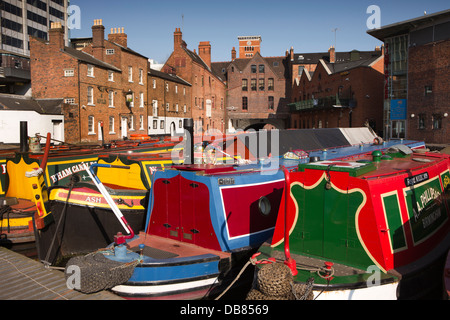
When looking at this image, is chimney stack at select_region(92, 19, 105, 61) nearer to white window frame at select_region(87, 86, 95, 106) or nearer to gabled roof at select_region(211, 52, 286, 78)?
white window frame at select_region(87, 86, 95, 106)

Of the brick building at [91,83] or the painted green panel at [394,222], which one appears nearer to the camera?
the painted green panel at [394,222]

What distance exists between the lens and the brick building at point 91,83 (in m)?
25.0

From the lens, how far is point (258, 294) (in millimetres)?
4957


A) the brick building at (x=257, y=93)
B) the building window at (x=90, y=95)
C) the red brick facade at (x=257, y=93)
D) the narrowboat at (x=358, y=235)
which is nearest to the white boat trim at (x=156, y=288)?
the narrowboat at (x=358, y=235)

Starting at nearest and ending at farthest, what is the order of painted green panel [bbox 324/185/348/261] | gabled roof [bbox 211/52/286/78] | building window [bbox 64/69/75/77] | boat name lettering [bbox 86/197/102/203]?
1. painted green panel [bbox 324/185/348/261]
2. boat name lettering [bbox 86/197/102/203]
3. building window [bbox 64/69/75/77]
4. gabled roof [bbox 211/52/286/78]

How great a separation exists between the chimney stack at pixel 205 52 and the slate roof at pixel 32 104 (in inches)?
1182

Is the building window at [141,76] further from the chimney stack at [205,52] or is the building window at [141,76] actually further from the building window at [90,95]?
the chimney stack at [205,52]

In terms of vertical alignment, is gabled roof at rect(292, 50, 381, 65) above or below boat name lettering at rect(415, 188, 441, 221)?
above

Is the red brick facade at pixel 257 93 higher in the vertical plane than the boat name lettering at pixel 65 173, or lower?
higher

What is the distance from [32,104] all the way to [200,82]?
80.2 feet

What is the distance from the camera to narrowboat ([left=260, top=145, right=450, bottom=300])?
5391 millimetres

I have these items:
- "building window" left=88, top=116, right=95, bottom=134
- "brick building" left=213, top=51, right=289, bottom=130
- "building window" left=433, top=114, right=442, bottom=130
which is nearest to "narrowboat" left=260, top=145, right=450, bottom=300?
"building window" left=88, top=116, right=95, bottom=134

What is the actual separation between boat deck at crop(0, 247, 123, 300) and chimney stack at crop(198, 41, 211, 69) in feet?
153

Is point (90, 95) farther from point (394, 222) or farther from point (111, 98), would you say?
point (394, 222)
